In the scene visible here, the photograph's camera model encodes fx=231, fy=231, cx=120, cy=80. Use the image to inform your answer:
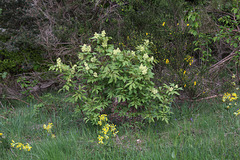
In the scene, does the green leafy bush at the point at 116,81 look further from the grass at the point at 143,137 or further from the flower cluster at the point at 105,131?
the grass at the point at 143,137

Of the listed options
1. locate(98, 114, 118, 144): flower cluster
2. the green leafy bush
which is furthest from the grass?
the green leafy bush

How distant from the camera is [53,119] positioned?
418 cm

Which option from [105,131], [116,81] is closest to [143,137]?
[105,131]

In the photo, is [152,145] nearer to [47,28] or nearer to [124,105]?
[124,105]

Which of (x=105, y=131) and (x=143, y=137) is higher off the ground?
(x=105, y=131)

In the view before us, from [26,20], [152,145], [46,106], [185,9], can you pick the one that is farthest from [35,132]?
[185,9]

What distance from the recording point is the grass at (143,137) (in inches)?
107

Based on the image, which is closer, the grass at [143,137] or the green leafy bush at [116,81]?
the grass at [143,137]

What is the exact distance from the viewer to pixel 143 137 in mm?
3361

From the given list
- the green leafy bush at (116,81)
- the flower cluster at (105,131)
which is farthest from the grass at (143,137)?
the green leafy bush at (116,81)

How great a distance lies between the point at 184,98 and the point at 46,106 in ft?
8.86

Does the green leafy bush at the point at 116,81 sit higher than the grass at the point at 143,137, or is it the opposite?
the green leafy bush at the point at 116,81

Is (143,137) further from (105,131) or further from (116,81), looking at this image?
(116,81)

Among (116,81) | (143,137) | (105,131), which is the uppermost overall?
(116,81)
